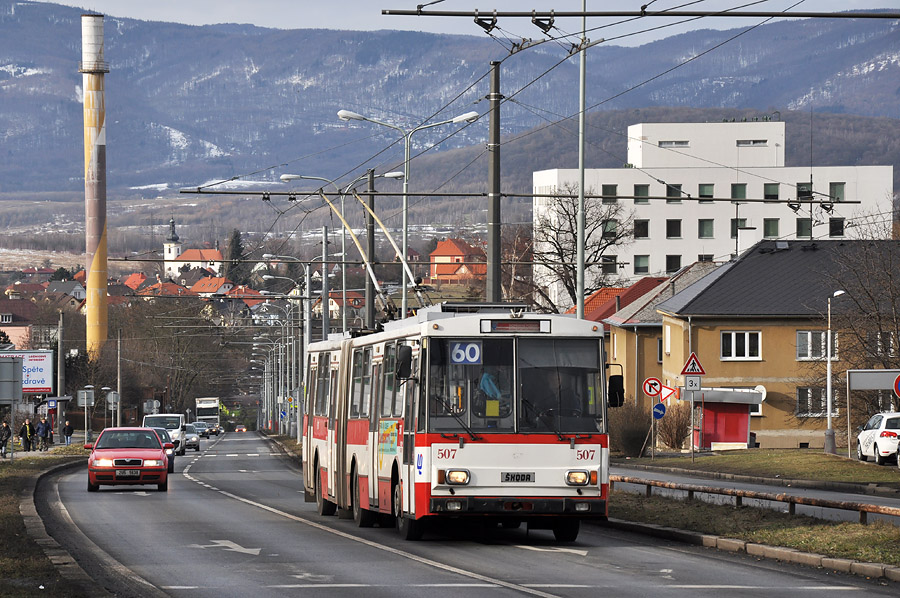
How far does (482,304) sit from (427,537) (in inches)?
120

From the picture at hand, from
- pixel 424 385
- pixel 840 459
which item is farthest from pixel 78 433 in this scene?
pixel 424 385

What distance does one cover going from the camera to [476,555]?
16062mm

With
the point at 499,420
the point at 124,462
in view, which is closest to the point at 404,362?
the point at 499,420

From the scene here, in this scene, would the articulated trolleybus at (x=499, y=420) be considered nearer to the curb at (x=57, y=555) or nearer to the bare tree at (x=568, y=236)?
the curb at (x=57, y=555)

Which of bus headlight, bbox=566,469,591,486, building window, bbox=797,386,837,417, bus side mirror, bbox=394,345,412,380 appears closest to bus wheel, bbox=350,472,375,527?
bus side mirror, bbox=394,345,412,380

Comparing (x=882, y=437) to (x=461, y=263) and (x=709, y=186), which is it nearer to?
(x=461, y=263)

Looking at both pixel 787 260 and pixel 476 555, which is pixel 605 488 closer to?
pixel 476 555

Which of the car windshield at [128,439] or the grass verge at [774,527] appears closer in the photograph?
the grass verge at [774,527]

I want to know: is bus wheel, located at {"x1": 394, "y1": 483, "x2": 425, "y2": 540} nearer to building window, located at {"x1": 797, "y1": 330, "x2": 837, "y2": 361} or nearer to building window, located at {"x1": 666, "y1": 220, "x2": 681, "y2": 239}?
building window, located at {"x1": 797, "y1": 330, "x2": 837, "y2": 361}

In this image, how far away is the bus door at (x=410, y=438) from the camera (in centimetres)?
1722

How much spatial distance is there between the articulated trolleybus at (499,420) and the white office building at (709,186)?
92.8 meters

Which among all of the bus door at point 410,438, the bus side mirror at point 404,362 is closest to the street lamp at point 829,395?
the bus door at point 410,438

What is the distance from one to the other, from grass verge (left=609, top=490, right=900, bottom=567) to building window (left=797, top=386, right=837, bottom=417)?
130ft

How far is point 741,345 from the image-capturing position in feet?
207
